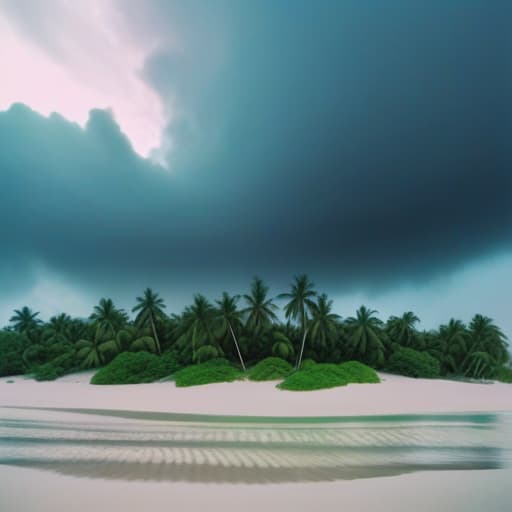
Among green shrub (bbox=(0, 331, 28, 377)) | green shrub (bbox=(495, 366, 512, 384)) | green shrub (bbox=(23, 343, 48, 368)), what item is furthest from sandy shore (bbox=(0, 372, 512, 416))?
green shrub (bbox=(495, 366, 512, 384))

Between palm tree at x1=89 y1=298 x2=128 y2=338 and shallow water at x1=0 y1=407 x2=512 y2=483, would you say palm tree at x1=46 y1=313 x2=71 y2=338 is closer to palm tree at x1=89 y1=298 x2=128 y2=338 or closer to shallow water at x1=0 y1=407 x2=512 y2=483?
palm tree at x1=89 y1=298 x2=128 y2=338

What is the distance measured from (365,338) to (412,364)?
5.74 m

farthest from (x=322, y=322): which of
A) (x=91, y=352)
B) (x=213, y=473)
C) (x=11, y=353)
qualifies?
(x=11, y=353)

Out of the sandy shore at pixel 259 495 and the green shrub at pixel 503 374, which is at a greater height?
the sandy shore at pixel 259 495

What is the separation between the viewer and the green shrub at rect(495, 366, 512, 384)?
42.8 m

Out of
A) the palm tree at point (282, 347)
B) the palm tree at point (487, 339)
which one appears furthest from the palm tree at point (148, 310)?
the palm tree at point (487, 339)

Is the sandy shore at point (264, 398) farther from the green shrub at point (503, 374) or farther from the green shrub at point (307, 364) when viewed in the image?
the green shrub at point (503, 374)

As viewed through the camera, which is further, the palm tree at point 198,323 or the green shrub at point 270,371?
the palm tree at point 198,323

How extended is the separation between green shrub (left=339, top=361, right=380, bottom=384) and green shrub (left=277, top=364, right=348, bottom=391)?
0.85 metres

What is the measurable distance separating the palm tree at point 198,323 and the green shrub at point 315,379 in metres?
11.3

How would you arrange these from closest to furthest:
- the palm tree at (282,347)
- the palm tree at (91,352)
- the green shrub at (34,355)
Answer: the palm tree at (282,347) < the palm tree at (91,352) < the green shrub at (34,355)

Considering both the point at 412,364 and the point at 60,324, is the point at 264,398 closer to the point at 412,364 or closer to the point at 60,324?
the point at 412,364

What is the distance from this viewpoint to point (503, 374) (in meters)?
43.2

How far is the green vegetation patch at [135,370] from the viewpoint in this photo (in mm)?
32250
